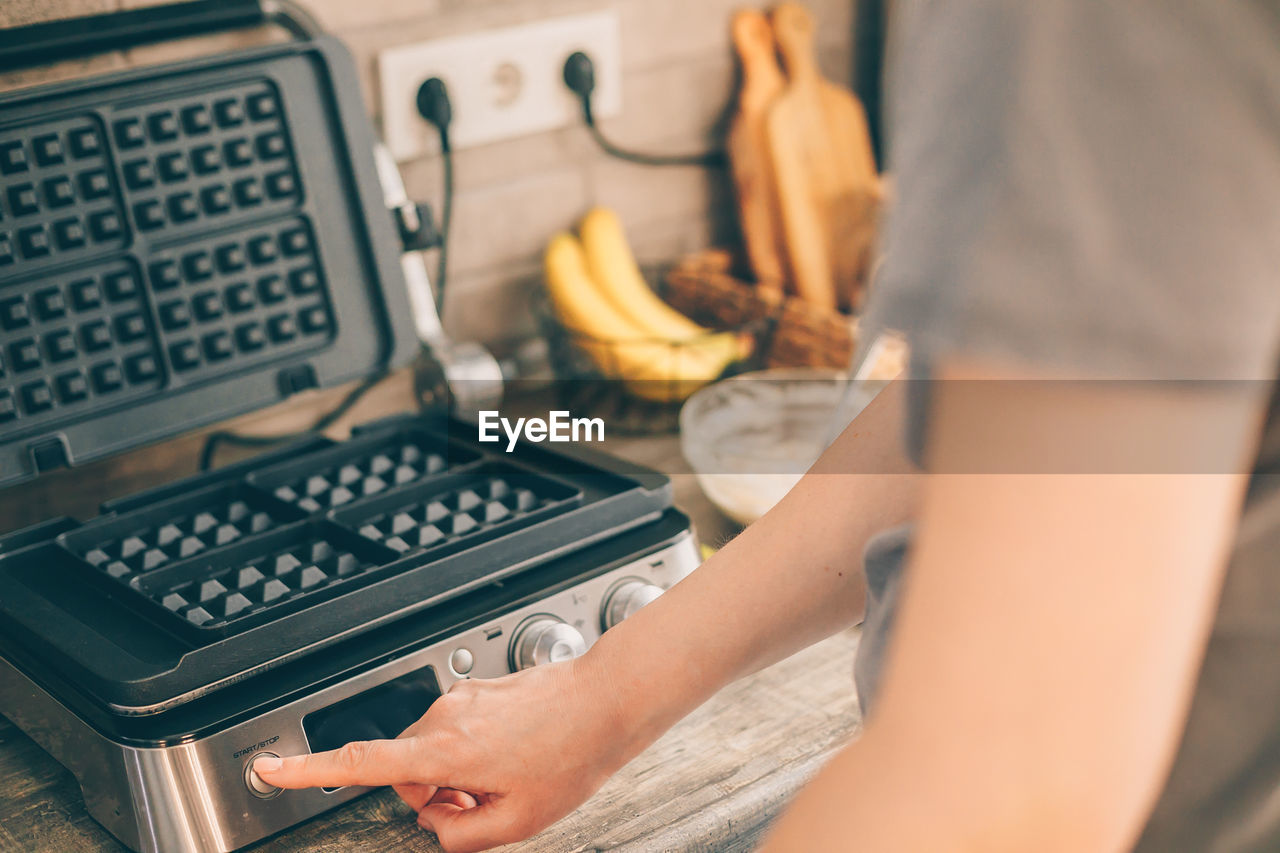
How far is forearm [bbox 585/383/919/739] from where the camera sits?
0.60m

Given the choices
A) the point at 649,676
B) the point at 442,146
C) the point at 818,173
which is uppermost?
the point at 442,146

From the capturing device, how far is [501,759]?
60cm

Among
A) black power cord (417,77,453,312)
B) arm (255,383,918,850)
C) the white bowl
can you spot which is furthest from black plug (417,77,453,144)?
arm (255,383,918,850)

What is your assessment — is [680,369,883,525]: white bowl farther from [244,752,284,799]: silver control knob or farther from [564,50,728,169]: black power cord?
[244,752,284,799]: silver control knob

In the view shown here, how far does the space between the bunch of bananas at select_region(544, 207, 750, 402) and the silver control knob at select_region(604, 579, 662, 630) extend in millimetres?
473

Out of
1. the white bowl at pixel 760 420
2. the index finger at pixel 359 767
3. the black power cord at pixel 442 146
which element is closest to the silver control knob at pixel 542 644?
the index finger at pixel 359 767

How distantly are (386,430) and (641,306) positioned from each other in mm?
423

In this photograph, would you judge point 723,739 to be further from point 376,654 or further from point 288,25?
point 288,25

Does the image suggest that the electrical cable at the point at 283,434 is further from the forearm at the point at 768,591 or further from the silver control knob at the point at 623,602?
the forearm at the point at 768,591

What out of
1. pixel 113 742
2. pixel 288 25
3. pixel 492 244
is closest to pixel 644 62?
pixel 492 244

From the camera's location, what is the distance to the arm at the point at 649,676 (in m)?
0.60

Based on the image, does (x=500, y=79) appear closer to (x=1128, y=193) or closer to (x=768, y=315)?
(x=768, y=315)

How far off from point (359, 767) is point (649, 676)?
0.54 ft

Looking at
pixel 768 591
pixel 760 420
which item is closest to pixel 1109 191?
pixel 768 591
